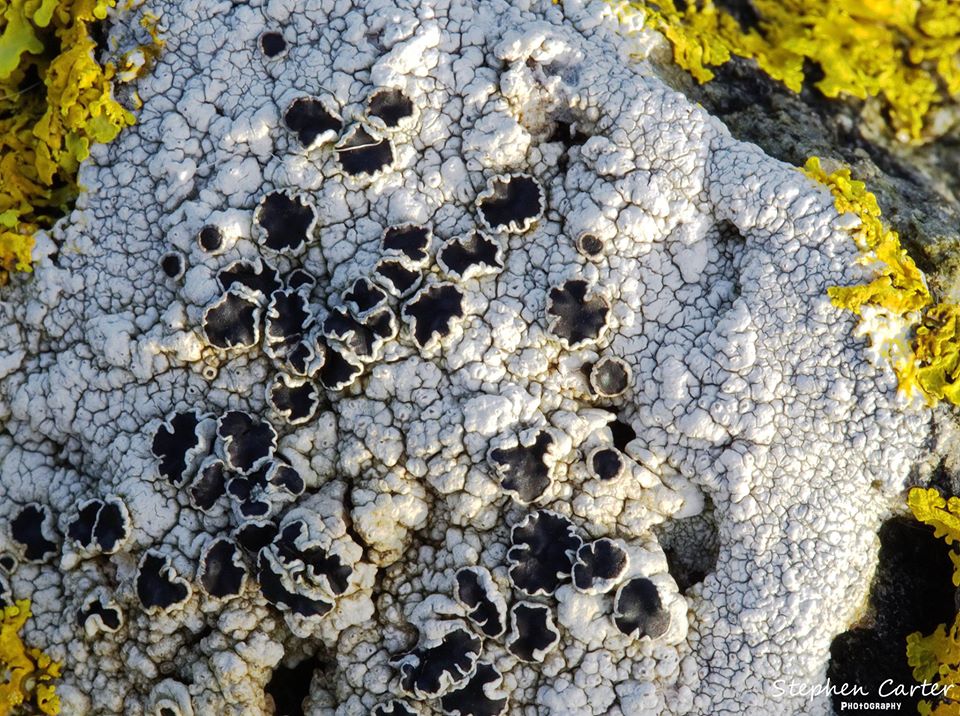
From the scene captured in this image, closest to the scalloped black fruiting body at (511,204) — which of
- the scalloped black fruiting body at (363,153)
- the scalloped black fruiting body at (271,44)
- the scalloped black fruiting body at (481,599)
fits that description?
the scalloped black fruiting body at (363,153)

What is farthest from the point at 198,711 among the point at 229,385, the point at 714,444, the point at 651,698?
the point at 714,444

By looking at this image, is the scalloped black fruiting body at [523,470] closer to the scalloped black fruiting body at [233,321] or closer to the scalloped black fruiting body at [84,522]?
the scalloped black fruiting body at [233,321]

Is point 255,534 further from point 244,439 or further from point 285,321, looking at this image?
point 285,321

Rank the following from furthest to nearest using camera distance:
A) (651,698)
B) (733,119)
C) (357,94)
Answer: (733,119) < (357,94) < (651,698)

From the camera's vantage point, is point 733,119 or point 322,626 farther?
point 733,119

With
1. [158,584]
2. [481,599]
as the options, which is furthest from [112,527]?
[481,599]

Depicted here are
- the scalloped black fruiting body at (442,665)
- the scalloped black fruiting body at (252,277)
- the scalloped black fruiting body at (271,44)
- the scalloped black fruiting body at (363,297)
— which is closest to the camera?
the scalloped black fruiting body at (442,665)

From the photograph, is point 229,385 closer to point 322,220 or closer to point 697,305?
point 322,220
